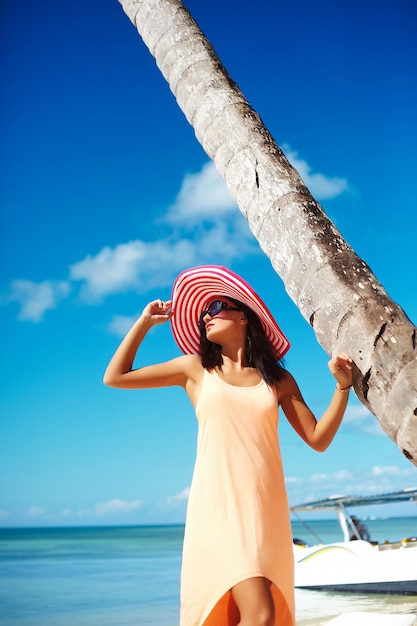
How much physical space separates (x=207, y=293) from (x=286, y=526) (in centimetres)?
106

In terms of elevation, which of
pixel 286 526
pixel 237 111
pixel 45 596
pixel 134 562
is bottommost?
pixel 286 526

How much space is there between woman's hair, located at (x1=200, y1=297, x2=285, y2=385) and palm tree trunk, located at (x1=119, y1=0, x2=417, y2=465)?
383 millimetres

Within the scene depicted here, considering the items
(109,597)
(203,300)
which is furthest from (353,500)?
(203,300)

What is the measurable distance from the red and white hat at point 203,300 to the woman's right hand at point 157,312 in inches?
6.1

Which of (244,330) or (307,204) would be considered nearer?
(307,204)

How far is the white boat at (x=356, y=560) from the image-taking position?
13.9 metres

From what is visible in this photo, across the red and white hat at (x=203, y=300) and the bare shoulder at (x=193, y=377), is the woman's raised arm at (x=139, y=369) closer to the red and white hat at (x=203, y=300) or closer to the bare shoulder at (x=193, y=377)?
the bare shoulder at (x=193, y=377)

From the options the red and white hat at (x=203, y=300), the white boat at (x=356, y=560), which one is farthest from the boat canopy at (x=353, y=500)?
the red and white hat at (x=203, y=300)

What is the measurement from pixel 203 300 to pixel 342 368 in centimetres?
89

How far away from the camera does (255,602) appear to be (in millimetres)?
2309

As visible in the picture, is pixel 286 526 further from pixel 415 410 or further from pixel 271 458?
pixel 415 410

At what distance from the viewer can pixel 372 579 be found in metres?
14.4

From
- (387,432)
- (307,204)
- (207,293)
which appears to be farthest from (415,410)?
(207,293)

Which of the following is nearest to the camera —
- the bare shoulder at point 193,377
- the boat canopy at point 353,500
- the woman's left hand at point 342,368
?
the woman's left hand at point 342,368
